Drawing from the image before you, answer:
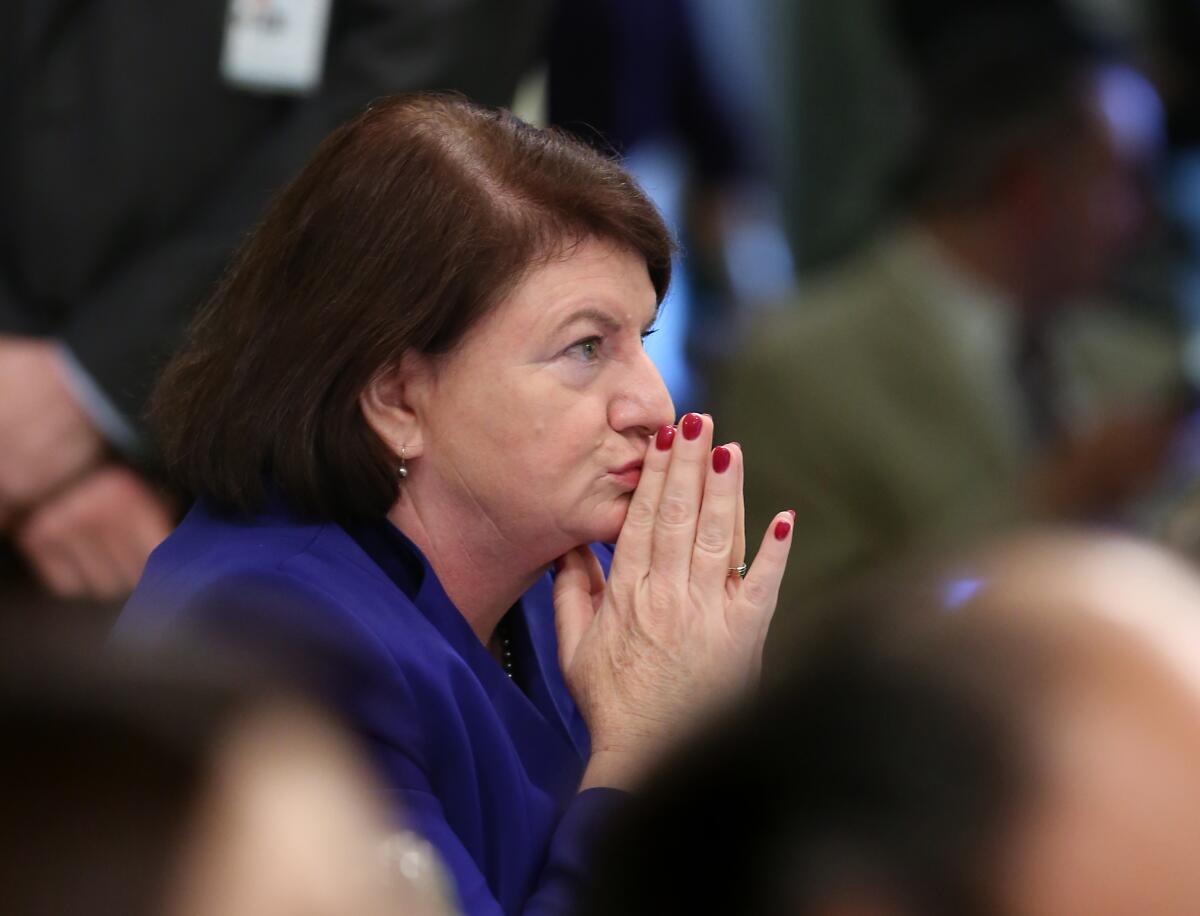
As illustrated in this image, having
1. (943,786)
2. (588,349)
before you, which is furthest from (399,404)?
(943,786)

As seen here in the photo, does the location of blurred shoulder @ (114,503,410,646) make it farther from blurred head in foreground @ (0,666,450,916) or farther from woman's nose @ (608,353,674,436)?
blurred head in foreground @ (0,666,450,916)

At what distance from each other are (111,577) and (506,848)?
1.16 m

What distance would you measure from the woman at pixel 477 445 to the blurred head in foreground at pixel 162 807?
3.25 feet

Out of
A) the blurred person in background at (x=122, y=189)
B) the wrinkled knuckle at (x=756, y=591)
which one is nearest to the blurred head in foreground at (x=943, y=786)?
the wrinkled knuckle at (x=756, y=591)

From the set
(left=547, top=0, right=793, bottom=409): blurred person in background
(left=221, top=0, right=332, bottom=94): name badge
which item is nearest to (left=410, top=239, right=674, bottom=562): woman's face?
(left=221, top=0, right=332, bottom=94): name badge

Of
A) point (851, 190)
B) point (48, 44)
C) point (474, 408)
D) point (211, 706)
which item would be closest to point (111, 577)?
point (48, 44)

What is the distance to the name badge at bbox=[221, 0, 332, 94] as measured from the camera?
2.95 metres

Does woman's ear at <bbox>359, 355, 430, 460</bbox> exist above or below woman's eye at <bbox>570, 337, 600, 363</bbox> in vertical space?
below

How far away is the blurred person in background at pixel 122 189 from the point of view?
2.86m

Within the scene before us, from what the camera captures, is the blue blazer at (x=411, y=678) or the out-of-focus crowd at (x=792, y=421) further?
the blue blazer at (x=411, y=678)

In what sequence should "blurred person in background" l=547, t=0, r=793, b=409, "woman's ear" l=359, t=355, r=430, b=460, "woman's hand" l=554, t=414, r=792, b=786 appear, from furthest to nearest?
"blurred person in background" l=547, t=0, r=793, b=409 < "woman's ear" l=359, t=355, r=430, b=460 < "woman's hand" l=554, t=414, r=792, b=786

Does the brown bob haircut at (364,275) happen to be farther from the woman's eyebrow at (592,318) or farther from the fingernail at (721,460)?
the fingernail at (721,460)

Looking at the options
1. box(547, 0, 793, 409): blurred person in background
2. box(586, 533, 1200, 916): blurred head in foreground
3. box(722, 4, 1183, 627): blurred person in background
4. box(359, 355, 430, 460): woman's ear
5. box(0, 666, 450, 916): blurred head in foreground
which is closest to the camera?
box(0, 666, 450, 916): blurred head in foreground

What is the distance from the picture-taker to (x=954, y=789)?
3.08ft
